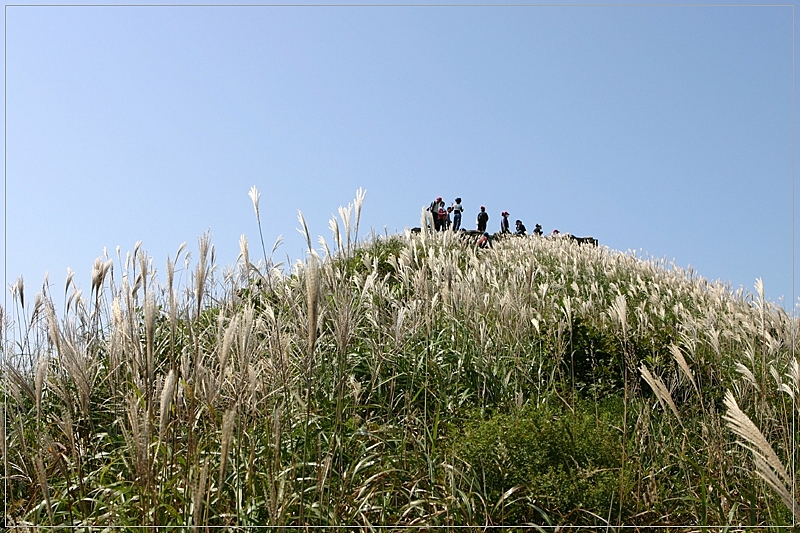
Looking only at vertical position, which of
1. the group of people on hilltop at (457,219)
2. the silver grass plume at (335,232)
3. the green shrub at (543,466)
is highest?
the group of people on hilltop at (457,219)

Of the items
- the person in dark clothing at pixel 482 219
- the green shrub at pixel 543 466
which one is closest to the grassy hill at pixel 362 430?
the green shrub at pixel 543 466

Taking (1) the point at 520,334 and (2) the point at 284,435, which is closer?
(2) the point at 284,435

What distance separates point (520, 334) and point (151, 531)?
260 cm

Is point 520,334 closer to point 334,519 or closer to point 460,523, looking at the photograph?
point 460,523

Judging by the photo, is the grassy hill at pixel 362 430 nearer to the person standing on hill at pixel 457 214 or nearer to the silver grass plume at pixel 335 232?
the silver grass plume at pixel 335 232

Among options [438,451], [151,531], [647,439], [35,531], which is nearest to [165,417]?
[151,531]

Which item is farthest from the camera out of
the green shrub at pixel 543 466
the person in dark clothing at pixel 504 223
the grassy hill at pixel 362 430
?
the person in dark clothing at pixel 504 223

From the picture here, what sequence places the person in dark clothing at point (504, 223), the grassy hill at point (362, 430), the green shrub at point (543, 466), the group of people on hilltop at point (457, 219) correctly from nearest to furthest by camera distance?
the grassy hill at point (362, 430) → the green shrub at point (543, 466) → the group of people on hilltop at point (457, 219) → the person in dark clothing at point (504, 223)

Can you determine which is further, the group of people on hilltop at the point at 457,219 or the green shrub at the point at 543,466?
the group of people on hilltop at the point at 457,219

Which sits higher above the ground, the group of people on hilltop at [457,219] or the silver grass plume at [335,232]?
the group of people on hilltop at [457,219]

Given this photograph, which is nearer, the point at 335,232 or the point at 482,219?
the point at 335,232

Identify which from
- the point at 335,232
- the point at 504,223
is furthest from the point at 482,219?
the point at 335,232

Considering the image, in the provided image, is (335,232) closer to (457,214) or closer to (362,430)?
(362,430)

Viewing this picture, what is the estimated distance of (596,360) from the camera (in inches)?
203
